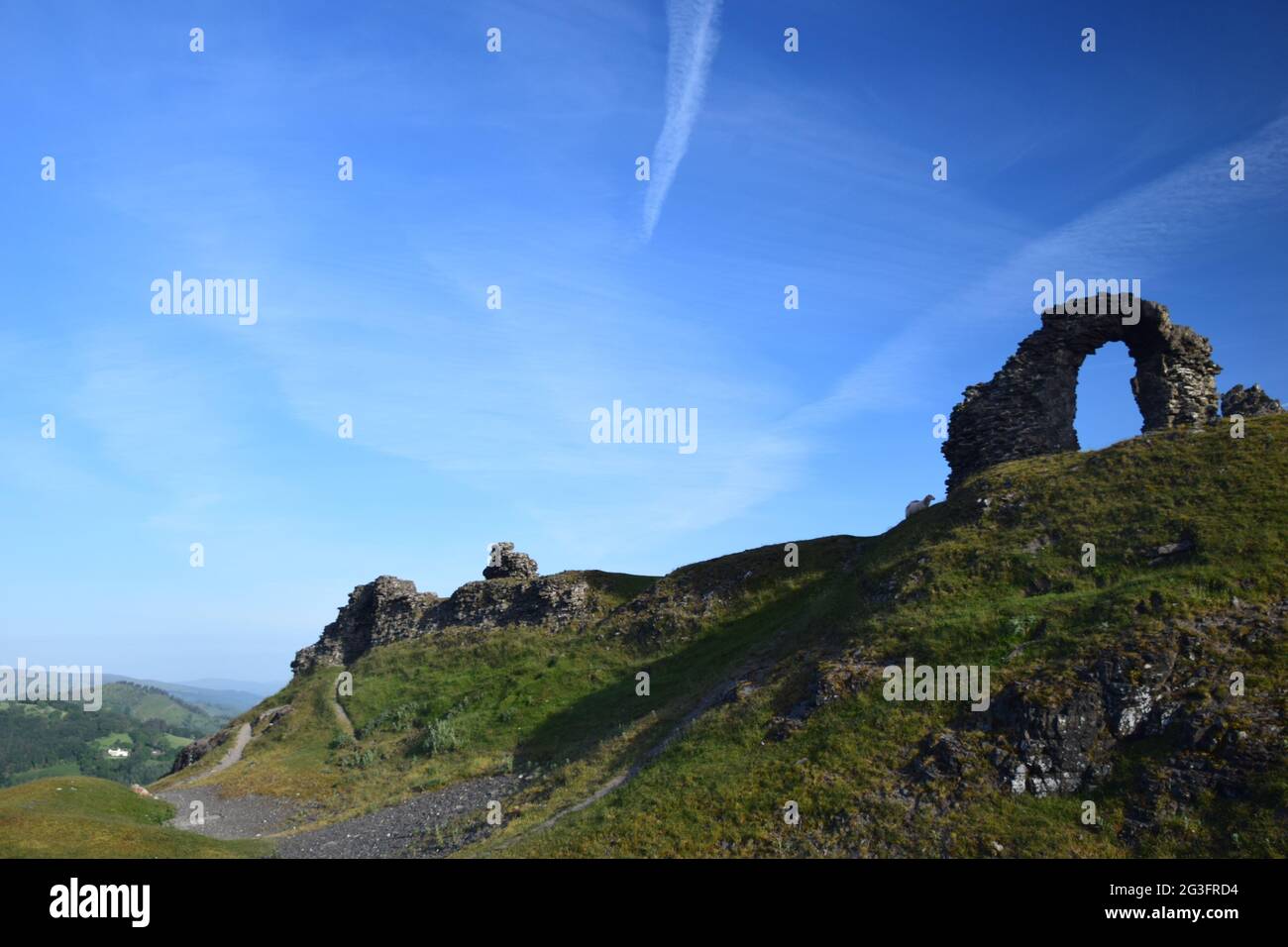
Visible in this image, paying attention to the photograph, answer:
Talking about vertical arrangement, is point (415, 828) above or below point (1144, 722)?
below

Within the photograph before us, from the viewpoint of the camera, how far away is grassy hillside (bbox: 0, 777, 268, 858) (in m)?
28.2

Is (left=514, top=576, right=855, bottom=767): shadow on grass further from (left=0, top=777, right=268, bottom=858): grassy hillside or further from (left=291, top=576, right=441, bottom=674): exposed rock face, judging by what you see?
(left=291, top=576, right=441, bottom=674): exposed rock face

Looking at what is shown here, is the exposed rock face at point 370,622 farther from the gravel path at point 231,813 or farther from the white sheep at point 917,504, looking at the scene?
the white sheep at point 917,504

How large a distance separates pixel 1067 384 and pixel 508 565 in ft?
141

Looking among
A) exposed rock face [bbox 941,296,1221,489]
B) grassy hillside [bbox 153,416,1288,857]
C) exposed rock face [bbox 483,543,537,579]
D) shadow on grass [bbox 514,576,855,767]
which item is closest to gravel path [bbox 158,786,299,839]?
grassy hillside [bbox 153,416,1288,857]

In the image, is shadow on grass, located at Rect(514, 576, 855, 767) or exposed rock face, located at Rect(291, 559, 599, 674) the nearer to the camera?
shadow on grass, located at Rect(514, 576, 855, 767)

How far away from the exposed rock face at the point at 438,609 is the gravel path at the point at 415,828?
65.4 ft

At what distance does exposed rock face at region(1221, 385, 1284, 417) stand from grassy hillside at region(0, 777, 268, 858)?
177 ft

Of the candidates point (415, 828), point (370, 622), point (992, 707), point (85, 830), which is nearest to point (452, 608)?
point (370, 622)

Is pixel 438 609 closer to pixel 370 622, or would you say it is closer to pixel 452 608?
pixel 452 608

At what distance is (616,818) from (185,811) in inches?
1197

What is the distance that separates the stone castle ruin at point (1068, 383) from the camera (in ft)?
132

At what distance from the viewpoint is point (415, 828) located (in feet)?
108
